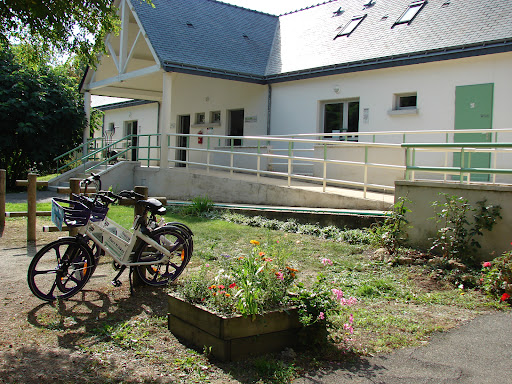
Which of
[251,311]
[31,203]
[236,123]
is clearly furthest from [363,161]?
[251,311]

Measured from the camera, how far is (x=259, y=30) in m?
21.5

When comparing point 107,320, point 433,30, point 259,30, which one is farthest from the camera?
point 259,30

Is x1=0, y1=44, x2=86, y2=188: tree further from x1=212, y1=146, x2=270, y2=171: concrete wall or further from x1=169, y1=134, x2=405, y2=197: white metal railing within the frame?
x1=212, y1=146, x2=270, y2=171: concrete wall

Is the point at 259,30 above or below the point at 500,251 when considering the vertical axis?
above

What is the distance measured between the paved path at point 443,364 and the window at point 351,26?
14480 millimetres

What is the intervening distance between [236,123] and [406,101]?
7620 millimetres

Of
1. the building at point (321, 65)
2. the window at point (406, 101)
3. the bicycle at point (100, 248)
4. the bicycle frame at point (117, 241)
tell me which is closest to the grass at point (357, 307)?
the bicycle at point (100, 248)

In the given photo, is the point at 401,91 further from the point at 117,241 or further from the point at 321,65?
the point at 117,241

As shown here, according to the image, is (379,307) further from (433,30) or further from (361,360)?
(433,30)

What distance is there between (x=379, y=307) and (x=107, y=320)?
2.84 m

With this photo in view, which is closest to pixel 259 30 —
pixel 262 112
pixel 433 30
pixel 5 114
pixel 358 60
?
pixel 262 112

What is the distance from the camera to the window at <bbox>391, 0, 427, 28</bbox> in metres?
16.0

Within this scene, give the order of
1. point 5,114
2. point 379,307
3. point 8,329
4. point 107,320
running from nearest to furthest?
point 8,329
point 107,320
point 379,307
point 5,114

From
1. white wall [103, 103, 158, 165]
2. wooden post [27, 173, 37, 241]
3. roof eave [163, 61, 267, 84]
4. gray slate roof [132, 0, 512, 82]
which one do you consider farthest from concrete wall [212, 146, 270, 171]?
wooden post [27, 173, 37, 241]
